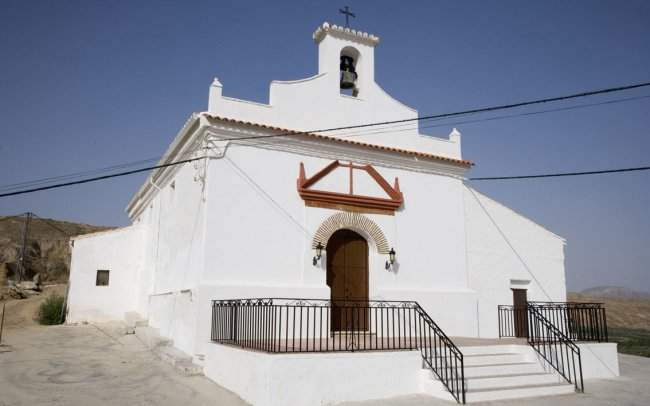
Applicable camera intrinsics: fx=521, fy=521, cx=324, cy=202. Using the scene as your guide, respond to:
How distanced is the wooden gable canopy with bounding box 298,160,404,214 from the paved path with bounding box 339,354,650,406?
16.5 ft

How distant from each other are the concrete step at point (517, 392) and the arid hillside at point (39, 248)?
91.9ft

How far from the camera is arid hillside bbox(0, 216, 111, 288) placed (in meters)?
33.9

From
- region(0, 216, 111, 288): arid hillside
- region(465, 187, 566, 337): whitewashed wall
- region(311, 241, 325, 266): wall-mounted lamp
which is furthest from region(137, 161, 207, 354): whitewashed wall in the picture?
region(0, 216, 111, 288): arid hillside

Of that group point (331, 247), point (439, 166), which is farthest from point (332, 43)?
point (331, 247)

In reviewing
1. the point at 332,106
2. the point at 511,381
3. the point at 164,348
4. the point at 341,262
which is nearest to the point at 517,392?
the point at 511,381

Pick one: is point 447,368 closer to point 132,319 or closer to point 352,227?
point 352,227

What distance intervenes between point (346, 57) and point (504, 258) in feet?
22.9

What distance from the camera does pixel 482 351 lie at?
9.97 meters

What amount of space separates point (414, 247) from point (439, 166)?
93.8 inches

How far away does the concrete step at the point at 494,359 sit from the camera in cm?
957

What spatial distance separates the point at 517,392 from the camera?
8.65m

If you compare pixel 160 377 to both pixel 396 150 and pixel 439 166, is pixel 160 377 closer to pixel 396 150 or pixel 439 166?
pixel 396 150

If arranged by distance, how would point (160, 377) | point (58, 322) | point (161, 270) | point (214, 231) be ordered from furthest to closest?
point (58, 322)
point (161, 270)
point (214, 231)
point (160, 377)

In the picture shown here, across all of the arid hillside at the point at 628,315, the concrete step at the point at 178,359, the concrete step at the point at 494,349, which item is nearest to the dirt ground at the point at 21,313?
the concrete step at the point at 178,359
